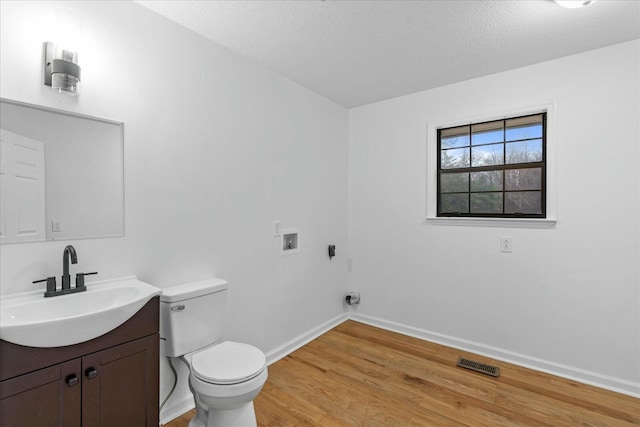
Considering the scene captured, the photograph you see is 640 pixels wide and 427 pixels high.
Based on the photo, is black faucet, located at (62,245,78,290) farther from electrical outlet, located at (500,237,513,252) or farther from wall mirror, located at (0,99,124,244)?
electrical outlet, located at (500,237,513,252)

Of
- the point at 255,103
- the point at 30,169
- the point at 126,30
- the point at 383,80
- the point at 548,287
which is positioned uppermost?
the point at 383,80

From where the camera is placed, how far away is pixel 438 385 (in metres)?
2.28

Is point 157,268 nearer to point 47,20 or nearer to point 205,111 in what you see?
point 205,111

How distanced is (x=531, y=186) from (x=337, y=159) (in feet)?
5.80

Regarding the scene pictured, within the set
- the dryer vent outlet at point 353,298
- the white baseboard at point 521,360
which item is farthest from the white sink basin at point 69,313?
the white baseboard at point 521,360

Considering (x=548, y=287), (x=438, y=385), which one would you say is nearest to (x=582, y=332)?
(x=548, y=287)

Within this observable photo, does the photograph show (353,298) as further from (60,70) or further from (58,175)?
(60,70)

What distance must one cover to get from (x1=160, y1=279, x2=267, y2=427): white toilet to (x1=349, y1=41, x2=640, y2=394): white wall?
188 centimetres

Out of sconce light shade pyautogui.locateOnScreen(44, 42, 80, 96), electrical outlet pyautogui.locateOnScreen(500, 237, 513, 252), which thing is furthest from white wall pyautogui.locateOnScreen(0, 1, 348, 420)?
electrical outlet pyautogui.locateOnScreen(500, 237, 513, 252)

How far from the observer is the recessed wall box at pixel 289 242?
8.96 ft

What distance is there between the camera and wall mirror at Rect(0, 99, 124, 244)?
4.52 ft

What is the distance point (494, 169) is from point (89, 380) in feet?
9.97

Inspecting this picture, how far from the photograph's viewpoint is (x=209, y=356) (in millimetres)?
1744

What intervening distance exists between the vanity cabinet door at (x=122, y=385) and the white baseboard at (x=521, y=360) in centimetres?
232
